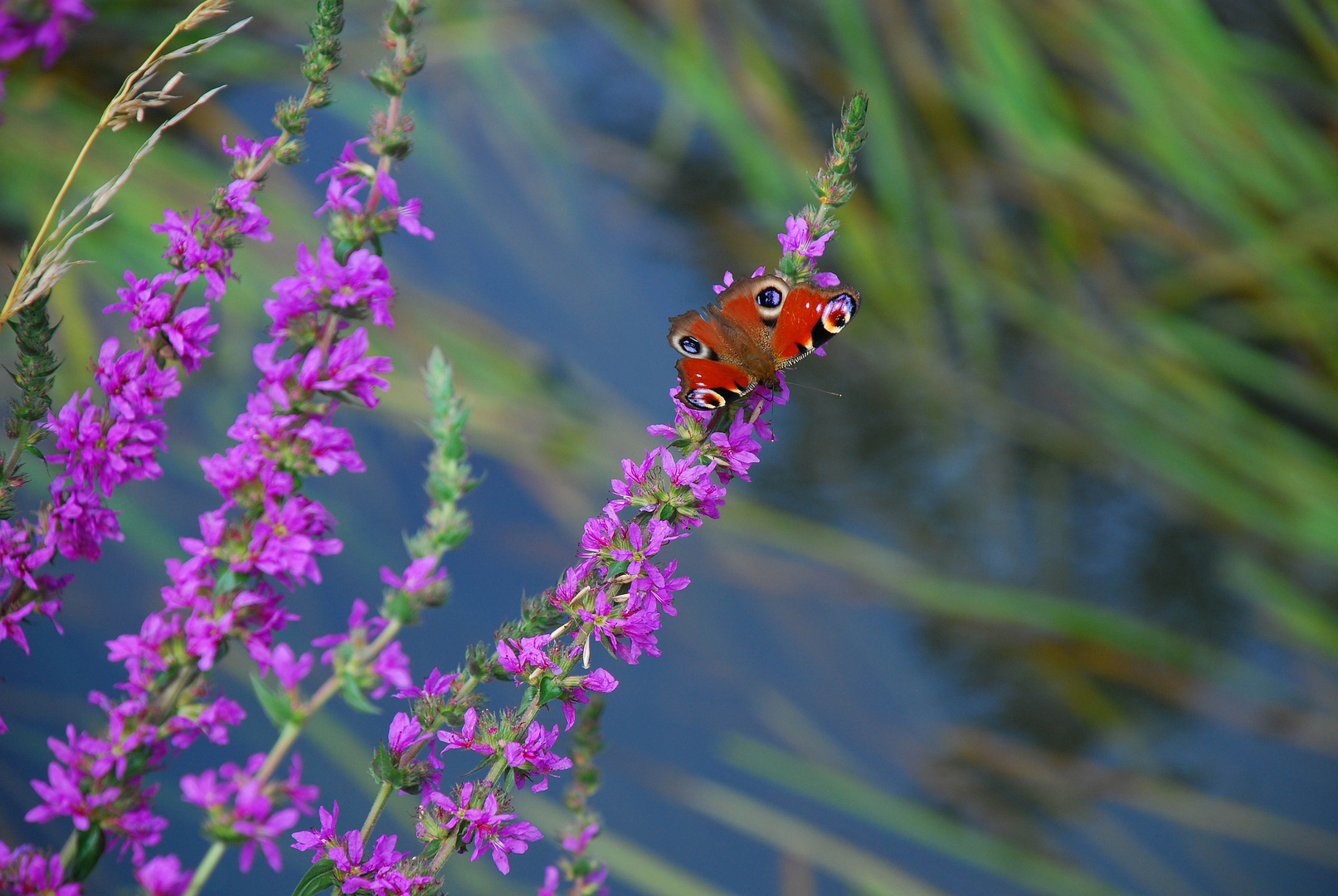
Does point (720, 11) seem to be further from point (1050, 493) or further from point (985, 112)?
point (1050, 493)

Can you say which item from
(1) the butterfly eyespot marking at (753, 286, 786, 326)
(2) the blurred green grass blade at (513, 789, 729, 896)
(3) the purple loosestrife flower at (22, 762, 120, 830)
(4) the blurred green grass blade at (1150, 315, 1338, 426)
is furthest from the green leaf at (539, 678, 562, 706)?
(4) the blurred green grass blade at (1150, 315, 1338, 426)

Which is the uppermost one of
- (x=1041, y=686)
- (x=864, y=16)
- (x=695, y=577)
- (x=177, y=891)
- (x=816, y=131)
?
(x=864, y=16)

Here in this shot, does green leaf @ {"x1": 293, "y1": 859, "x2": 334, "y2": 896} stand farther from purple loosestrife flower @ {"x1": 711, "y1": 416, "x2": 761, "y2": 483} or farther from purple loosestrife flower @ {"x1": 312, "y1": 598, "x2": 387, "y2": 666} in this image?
purple loosestrife flower @ {"x1": 711, "y1": 416, "x2": 761, "y2": 483}

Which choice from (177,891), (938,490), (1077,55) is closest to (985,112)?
(1077,55)

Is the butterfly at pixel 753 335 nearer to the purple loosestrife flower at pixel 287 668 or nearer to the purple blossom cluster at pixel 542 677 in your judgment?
the purple blossom cluster at pixel 542 677

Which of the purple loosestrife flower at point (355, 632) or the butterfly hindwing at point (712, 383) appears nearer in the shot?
the purple loosestrife flower at point (355, 632)

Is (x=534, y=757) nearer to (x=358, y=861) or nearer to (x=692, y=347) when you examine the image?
(x=358, y=861)

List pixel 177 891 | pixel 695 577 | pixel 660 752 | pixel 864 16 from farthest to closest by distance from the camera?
pixel 864 16 < pixel 695 577 < pixel 660 752 < pixel 177 891

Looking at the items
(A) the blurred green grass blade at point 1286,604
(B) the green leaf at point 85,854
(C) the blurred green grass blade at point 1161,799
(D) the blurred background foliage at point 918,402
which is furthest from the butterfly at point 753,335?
(A) the blurred green grass blade at point 1286,604
